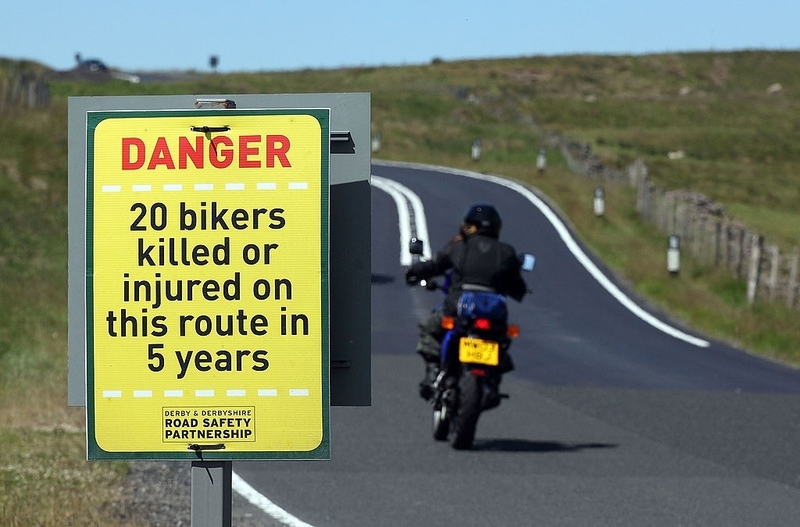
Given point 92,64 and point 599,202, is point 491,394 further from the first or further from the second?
point 92,64

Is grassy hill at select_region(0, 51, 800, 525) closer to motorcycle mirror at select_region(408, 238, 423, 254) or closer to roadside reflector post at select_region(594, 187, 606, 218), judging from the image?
roadside reflector post at select_region(594, 187, 606, 218)

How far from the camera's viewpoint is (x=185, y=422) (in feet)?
15.1

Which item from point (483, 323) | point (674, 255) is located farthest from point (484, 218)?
point (674, 255)

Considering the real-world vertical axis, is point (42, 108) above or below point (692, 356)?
above

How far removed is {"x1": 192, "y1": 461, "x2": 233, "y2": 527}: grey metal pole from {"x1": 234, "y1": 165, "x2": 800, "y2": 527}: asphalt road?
13.5 ft

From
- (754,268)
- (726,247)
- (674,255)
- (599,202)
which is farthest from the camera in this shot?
(599,202)

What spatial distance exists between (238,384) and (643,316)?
1968cm

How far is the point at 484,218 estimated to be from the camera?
11.6m

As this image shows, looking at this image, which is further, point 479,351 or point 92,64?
point 92,64

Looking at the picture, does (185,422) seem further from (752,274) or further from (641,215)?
(641,215)

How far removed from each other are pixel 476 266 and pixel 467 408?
1101 mm

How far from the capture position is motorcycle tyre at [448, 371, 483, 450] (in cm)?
1123

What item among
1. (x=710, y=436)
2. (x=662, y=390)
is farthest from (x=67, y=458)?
(x=662, y=390)

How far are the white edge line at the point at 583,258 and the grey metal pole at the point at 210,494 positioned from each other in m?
16.4
